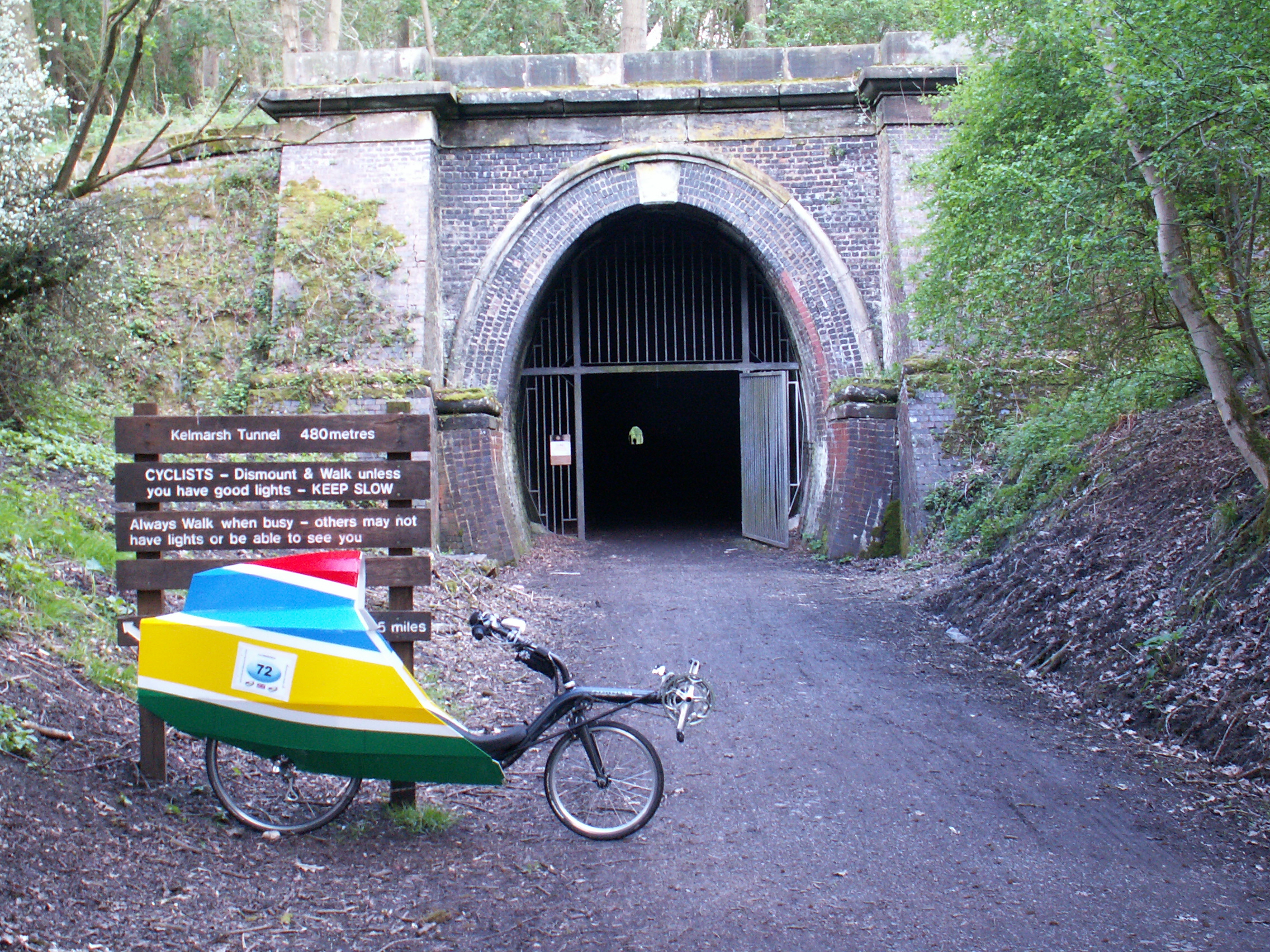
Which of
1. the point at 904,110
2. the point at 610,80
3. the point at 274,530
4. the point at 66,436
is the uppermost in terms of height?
the point at 610,80

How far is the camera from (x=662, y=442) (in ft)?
85.3

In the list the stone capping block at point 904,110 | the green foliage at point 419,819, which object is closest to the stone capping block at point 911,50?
the stone capping block at point 904,110

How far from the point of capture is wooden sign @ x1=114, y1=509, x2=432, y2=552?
173 inches

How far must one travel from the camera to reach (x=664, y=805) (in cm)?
435

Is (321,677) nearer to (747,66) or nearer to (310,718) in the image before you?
(310,718)

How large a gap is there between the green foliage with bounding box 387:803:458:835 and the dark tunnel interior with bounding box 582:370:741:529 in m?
16.5

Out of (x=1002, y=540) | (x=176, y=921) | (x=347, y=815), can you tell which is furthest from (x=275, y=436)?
(x=1002, y=540)

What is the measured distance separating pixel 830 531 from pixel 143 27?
9.02 m

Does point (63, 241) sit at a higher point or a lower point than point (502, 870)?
higher

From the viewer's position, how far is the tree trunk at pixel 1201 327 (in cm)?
545

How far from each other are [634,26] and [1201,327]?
15233 millimetres

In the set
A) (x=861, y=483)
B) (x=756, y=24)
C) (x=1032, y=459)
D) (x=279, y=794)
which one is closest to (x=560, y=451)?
(x=861, y=483)

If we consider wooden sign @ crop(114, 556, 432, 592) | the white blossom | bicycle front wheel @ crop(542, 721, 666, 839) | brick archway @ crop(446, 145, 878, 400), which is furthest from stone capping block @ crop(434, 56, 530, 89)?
bicycle front wheel @ crop(542, 721, 666, 839)

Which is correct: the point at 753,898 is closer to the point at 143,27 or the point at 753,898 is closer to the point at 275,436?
the point at 275,436
